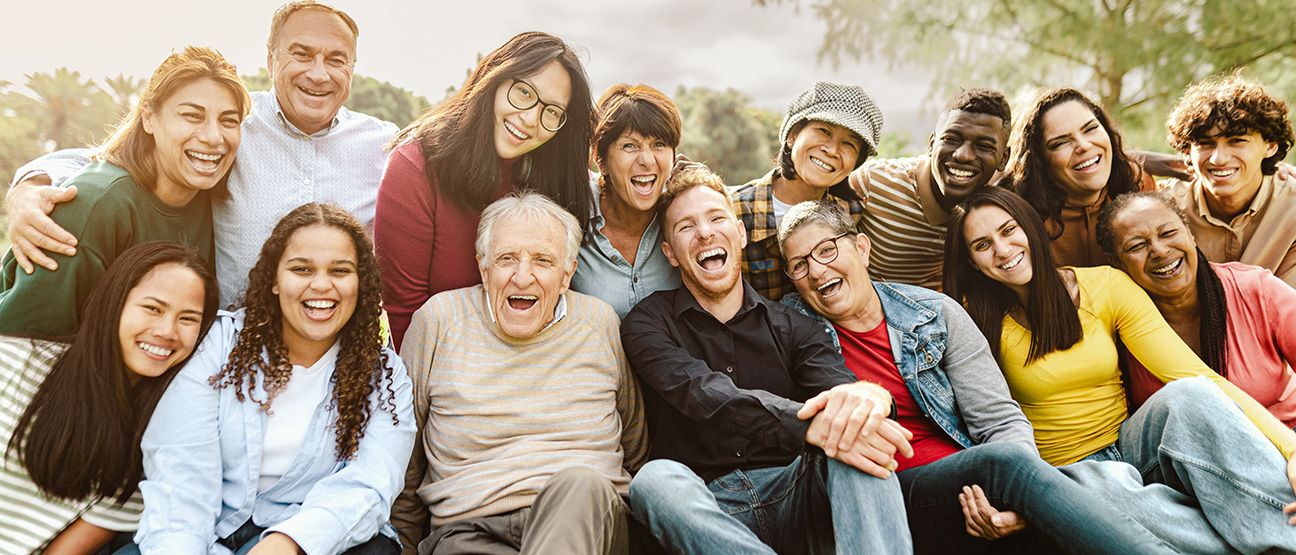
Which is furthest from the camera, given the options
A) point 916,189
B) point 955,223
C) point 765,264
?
point 916,189

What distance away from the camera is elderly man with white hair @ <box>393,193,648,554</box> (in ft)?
8.52

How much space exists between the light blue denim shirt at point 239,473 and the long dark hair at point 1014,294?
2.37 m

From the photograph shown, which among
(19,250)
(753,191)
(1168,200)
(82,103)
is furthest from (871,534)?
(82,103)

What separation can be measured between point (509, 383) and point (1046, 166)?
284 cm

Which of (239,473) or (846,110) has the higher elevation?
(846,110)

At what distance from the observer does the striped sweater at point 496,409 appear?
259 centimetres

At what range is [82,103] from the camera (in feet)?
18.9

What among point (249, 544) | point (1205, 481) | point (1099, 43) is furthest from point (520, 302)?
point (1099, 43)

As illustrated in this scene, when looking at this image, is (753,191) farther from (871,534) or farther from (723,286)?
(871,534)

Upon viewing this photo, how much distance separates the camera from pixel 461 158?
3074 millimetres

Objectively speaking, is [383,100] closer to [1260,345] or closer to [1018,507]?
[1018,507]

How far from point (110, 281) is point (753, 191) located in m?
2.66

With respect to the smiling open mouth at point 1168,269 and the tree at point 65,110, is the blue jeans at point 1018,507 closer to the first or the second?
the smiling open mouth at point 1168,269

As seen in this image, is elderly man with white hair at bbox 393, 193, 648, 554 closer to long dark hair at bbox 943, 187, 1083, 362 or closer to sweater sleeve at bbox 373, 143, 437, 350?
sweater sleeve at bbox 373, 143, 437, 350
